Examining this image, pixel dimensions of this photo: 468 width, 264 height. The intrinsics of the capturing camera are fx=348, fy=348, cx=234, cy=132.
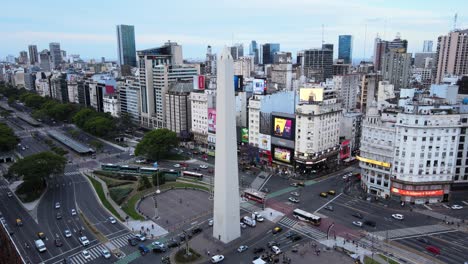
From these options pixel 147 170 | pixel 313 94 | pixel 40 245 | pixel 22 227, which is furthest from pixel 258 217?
pixel 22 227

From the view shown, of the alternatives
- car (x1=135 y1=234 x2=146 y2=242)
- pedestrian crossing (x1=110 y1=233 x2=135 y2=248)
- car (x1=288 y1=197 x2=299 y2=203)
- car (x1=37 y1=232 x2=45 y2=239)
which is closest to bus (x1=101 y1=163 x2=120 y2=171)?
car (x1=37 y1=232 x2=45 y2=239)

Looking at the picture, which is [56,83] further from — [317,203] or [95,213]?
[317,203]

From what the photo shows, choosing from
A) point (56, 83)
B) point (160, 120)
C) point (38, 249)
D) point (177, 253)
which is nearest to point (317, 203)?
point (177, 253)

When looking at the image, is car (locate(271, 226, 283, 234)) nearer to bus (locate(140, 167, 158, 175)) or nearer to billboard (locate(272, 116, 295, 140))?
billboard (locate(272, 116, 295, 140))

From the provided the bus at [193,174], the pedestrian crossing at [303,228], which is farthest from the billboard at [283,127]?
the pedestrian crossing at [303,228]

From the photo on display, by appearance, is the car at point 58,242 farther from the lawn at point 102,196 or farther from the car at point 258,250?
the car at point 258,250
